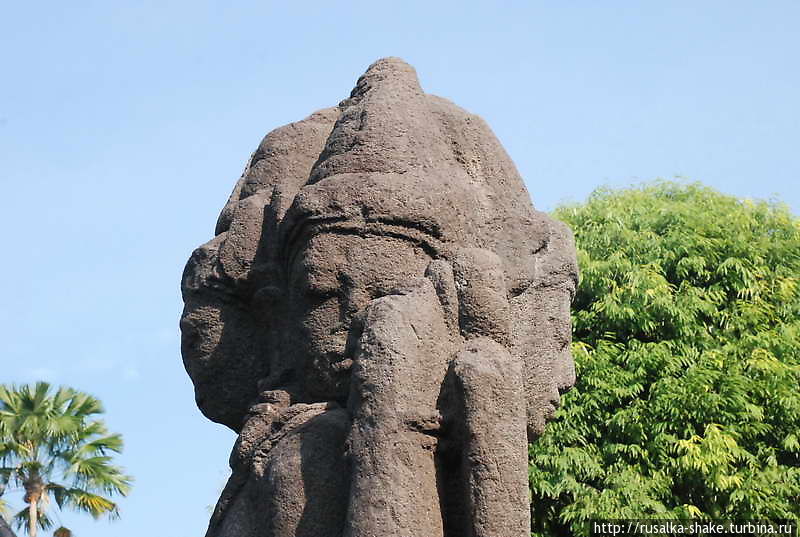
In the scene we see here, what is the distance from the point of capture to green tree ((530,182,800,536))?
13953mm

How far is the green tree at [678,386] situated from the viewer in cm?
1395

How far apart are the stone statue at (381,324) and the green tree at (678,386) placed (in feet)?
24.7

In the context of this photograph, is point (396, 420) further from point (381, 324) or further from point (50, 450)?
point (50, 450)

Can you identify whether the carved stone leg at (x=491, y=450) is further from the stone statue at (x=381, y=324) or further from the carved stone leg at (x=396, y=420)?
the carved stone leg at (x=396, y=420)

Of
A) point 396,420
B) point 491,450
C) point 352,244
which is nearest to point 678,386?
point 352,244

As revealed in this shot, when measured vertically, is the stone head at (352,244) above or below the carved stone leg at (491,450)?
above

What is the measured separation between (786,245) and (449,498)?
1235cm

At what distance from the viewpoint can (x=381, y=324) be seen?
19.0 ft

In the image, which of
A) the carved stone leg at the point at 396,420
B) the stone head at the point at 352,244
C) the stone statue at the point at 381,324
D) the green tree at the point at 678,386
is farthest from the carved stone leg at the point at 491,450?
the green tree at the point at 678,386

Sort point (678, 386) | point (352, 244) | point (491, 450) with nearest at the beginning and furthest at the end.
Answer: point (491, 450) < point (352, 244) < point (678, 386)

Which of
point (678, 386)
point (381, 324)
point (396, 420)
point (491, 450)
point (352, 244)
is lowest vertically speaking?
point (491, 450)

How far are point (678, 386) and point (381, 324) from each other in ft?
30.6

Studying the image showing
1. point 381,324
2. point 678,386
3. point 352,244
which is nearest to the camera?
point 381,324

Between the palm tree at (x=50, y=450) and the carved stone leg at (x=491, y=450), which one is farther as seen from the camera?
the palm tree at (x=50, y=450)
